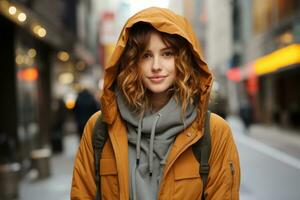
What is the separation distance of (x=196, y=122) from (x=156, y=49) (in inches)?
15.5

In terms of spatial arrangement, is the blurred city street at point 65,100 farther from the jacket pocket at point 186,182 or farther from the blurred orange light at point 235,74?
the blurred orange light at point 235,74

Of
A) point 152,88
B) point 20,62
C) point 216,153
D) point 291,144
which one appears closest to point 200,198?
point 216,153

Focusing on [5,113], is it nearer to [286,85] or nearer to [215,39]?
[286,85]

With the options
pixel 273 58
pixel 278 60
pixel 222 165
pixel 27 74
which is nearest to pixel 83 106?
pixel 27 74

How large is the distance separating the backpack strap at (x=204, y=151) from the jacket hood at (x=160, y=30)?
0.07 m

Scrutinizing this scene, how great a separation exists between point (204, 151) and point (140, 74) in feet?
1.56

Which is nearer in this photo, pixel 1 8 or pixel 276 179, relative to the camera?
pixel 1 8

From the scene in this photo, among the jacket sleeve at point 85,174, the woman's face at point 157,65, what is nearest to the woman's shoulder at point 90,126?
the jacket sleeve at point 85,174

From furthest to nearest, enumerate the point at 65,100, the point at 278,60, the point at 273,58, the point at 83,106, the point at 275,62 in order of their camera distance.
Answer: the point at 273,58, the point at 275,62, the point at 278,60, the point at 65,100, the point at 83,106

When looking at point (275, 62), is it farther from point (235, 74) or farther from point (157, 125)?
point (157, 125)

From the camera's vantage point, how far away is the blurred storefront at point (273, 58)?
25.5 m

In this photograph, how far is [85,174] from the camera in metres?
2.77

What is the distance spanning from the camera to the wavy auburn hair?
270 centimetres

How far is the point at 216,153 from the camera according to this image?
268 cm
